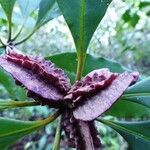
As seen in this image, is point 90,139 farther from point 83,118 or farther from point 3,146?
point 3,146

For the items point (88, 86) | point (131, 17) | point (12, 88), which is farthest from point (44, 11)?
point (131, 17)

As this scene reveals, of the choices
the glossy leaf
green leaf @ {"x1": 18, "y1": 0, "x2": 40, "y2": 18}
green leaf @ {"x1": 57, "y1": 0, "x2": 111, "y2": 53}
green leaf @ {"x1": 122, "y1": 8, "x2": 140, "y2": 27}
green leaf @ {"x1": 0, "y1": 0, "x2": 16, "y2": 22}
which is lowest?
the glossy leaf

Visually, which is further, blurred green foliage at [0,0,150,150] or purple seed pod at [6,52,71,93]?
blurred green foliage at [0,0,150,150]

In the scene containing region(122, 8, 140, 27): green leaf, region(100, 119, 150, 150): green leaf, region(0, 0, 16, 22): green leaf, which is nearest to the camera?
region(100, 119, 150, 150): green leaf

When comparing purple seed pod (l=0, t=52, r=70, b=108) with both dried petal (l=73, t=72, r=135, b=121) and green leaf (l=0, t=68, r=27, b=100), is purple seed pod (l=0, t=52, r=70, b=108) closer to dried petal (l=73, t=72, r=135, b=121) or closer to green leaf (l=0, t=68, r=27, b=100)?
dried petal (l=73, t=72, r=135, b=121)

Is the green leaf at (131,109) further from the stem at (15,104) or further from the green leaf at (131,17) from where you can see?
the green leaf at (131,17)

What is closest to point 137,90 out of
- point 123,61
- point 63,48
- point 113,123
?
point 113,123

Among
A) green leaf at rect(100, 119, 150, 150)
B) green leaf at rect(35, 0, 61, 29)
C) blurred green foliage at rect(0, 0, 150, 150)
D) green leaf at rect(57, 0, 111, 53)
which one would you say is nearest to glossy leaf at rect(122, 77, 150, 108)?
green leaf at rect(100, 119, 150, 150)
